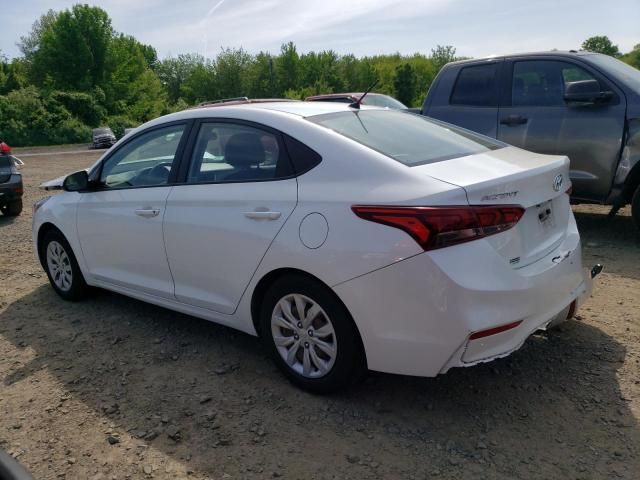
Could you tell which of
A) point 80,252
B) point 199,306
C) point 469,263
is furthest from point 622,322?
point 80,252

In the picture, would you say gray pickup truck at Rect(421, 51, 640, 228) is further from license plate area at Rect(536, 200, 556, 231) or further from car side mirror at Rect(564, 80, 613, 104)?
license plate area at Rect(536, 200, 556, 231)

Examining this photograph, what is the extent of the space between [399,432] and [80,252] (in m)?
3.07

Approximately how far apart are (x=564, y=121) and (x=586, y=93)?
0.38 m

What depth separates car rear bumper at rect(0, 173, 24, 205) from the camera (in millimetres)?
9141

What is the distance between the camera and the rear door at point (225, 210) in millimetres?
3193

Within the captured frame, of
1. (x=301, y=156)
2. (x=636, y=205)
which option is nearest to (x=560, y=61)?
(x=636, y=205)

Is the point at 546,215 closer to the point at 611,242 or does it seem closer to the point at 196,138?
the point at 196,138

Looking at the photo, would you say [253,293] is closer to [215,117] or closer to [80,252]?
[215,117]

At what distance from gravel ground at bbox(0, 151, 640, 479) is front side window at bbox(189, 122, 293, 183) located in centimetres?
121

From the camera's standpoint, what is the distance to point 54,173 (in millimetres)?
18641

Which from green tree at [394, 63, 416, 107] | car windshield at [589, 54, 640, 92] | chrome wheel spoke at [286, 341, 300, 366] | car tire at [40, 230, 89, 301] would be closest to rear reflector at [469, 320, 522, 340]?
chrome wheel spoke at [286, 341, 300, 366]

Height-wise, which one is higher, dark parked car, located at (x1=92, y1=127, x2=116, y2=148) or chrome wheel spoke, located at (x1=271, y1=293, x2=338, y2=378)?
chrome wheel spoke, located at (x1=271, y1=293, x2=338, y2=378)

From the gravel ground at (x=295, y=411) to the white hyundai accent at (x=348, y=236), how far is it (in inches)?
12.9

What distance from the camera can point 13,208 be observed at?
963cm
